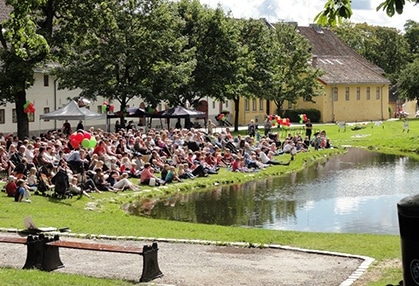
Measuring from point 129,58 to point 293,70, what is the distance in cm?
2615

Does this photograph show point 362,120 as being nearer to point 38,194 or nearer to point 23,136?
point 23,136

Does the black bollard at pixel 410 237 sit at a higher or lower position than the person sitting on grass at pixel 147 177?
higher

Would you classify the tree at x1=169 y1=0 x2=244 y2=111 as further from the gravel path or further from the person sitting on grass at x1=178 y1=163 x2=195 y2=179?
the gravel path

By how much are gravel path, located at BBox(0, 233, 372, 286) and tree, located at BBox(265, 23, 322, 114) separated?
4962 cm

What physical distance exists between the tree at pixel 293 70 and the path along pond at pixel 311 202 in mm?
29236

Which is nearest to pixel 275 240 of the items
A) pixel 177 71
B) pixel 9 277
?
pixel 9 277

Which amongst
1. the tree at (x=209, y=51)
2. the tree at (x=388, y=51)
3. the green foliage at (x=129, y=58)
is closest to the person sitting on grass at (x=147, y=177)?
the green foliage at (x=129, y=58)

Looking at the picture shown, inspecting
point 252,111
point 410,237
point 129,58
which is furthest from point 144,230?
point 252,111

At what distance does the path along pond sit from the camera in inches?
880

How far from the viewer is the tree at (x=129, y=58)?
44562mm

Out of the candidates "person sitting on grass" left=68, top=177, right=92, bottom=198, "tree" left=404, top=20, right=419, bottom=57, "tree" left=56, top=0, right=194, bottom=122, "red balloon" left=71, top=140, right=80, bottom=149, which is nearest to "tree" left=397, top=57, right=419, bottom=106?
"tree" left=404, top=20, right=419, bottom=57

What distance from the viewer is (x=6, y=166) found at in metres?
28.0

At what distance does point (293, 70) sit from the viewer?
6838 cm

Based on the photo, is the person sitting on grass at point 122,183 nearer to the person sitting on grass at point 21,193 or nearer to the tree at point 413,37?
the person sitting on grass at point 21,193
